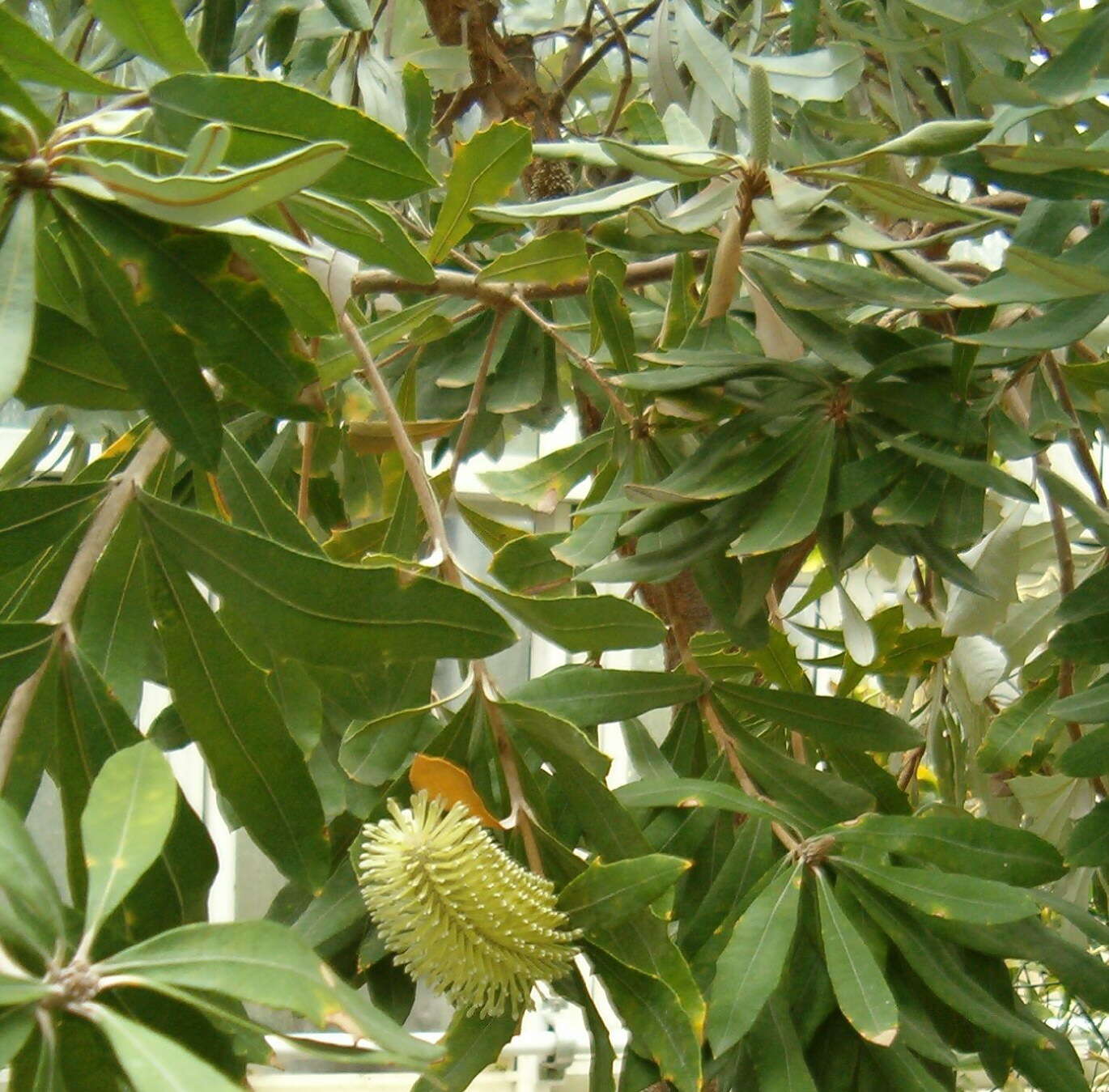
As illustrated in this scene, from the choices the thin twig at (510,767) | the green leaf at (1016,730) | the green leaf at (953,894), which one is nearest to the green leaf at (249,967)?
the thin twig at (510,767)

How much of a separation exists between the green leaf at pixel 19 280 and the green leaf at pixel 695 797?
263 millimetres

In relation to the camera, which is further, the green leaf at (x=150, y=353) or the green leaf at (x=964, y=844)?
the green leaf at (x=964, y=844)

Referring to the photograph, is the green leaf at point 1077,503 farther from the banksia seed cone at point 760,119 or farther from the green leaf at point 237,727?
the green leaf at point 237,727

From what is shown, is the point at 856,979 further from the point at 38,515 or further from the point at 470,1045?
the point at 38,515

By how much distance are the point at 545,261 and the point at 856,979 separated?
0.29 m

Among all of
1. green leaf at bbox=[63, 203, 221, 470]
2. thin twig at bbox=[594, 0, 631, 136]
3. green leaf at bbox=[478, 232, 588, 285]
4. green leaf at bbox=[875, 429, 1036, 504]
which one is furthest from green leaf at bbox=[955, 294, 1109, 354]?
thin twig at bbox=[594, 0, 631, 136]

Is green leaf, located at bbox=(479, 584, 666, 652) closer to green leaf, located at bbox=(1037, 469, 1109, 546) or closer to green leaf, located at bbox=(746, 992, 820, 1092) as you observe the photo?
green leaf, located at bbox=(746, 992, 820, 1092)

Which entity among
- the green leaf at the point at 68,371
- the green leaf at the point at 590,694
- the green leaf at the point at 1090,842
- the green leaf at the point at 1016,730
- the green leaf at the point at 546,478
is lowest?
the green leaf at the point at 1016,730

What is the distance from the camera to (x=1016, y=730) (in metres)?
0.62

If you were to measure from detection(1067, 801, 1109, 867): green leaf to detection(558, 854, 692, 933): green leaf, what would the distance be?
0.21 m

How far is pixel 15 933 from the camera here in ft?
0.82

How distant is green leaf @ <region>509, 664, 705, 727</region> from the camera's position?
0.46 metres

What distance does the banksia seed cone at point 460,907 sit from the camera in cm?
33

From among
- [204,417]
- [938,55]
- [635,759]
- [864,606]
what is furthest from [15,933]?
[864,606]
